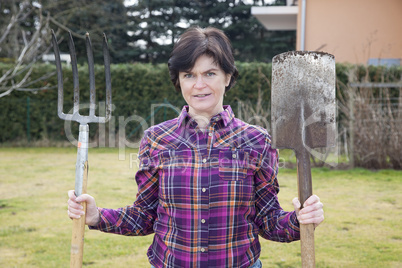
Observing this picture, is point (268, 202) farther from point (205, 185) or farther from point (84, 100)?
point (84, 100)

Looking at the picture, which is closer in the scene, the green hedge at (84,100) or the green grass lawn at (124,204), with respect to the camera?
the green grass lawn at (124,204)

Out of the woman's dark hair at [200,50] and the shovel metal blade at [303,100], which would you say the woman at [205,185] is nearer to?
the woman's dark hair at [200,50]

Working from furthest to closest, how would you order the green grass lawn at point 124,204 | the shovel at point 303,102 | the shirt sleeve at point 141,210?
1. the green grass lawn at point 124,204
2. the shirt sleeve at point 141,210
3. the shovel at point 303,102

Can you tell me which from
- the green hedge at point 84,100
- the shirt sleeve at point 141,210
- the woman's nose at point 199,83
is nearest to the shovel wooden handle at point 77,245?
the shirt sleeve at point 141,210

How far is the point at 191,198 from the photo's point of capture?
1.54 m

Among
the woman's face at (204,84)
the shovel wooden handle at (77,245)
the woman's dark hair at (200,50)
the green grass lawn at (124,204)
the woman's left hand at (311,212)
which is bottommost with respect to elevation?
the green grass lawn at (124,204)

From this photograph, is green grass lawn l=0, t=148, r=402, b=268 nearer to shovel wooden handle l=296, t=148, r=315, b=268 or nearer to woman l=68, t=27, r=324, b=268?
woman l=68, t=27, r=324, b=268

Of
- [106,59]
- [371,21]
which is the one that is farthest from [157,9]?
[106,59]

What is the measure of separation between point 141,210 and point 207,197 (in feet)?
1.07

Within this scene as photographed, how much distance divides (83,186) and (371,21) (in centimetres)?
1220

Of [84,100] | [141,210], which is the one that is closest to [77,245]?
[141,210]

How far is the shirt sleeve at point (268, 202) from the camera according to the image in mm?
1612

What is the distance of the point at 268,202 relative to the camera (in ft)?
5.40

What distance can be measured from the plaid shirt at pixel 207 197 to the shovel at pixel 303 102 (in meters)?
0.11
